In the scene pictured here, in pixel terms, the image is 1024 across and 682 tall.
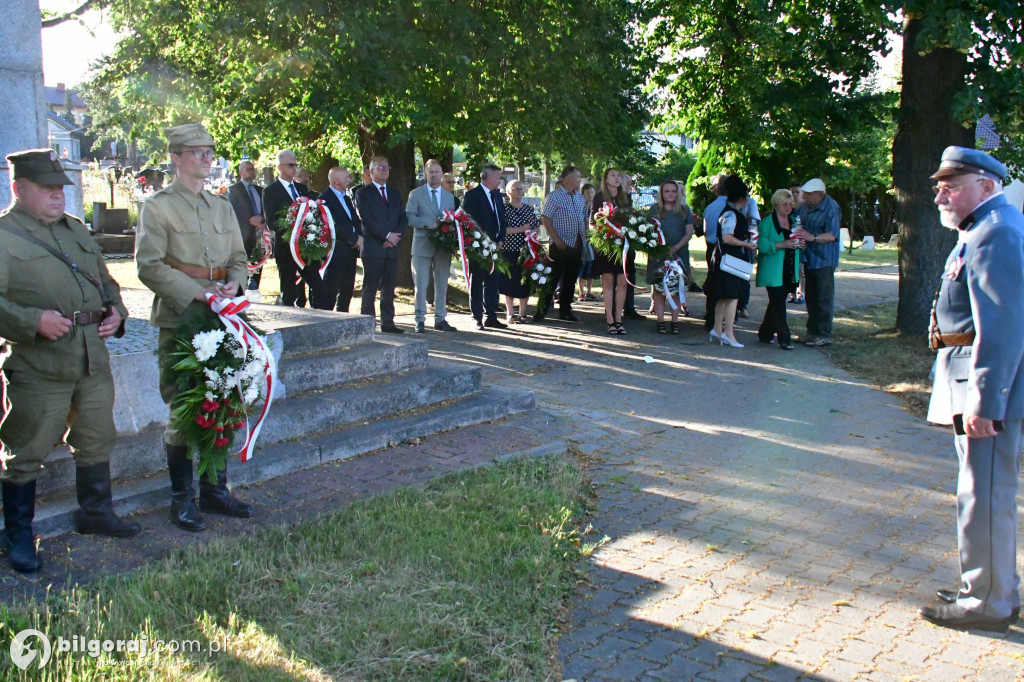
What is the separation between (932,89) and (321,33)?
7.54 m

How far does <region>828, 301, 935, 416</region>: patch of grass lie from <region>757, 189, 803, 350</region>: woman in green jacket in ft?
2.51

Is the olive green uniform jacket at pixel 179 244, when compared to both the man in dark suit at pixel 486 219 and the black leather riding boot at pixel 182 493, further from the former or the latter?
the man in dark suit at pixel 486 219

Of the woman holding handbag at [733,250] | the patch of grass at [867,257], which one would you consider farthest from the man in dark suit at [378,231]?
the patch of grass at [867,257]

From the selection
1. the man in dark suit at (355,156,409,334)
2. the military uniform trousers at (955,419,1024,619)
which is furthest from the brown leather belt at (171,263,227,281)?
the man in dark suit at (355,156,409,334)

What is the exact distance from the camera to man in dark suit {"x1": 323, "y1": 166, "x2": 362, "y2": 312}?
11.9 m

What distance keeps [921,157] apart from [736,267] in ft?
9.17

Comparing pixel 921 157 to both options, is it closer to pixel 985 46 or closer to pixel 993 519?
pixel 985 46

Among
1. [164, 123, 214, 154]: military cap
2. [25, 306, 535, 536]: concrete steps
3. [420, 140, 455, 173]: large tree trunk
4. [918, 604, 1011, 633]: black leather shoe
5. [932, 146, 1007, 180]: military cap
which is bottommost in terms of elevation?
[918, 604, 1011, 633]: black leather shoe

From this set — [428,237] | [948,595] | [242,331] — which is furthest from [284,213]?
[948,595]

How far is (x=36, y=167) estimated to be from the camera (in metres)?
5.04

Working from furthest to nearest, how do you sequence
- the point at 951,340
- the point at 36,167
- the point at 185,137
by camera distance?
the point at 185,137, the point at 36,167, the point at 951,340

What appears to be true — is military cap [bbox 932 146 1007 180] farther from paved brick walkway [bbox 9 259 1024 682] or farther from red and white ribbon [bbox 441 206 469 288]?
red and white ribbon [bbox 441 206 469 288]

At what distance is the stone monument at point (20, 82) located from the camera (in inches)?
268

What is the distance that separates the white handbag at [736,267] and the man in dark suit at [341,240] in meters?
4.58
